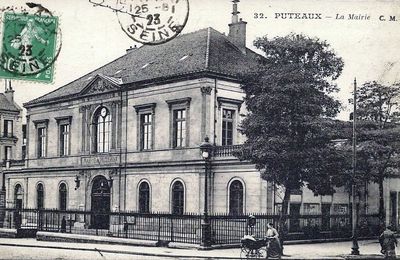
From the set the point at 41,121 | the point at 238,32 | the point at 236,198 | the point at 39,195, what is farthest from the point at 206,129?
the point at 39,195

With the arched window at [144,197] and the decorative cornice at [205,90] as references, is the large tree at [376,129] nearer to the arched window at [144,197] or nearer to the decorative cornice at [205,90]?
the decorative cornice at [205,90]

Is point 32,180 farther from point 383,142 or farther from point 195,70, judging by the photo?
point 383,142

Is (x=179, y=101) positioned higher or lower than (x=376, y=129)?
higher

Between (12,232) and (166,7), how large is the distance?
14.6 m

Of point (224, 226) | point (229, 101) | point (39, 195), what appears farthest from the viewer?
point (39, 195)

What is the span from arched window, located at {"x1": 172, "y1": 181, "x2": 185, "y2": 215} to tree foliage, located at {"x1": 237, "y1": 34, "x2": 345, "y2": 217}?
8646mm

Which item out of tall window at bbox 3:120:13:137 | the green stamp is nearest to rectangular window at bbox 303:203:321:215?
the green stamp

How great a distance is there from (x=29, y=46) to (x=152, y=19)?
429 centimetres

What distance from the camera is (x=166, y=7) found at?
23.4 meters

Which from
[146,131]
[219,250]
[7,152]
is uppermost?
[146,131]

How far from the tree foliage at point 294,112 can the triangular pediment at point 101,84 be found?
1304 cm

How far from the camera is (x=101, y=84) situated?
127 feet

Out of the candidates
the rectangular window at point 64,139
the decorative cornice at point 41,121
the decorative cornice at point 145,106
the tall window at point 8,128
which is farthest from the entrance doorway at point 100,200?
the tall window at point 8,128

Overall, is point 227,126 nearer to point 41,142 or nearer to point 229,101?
point 229,101
